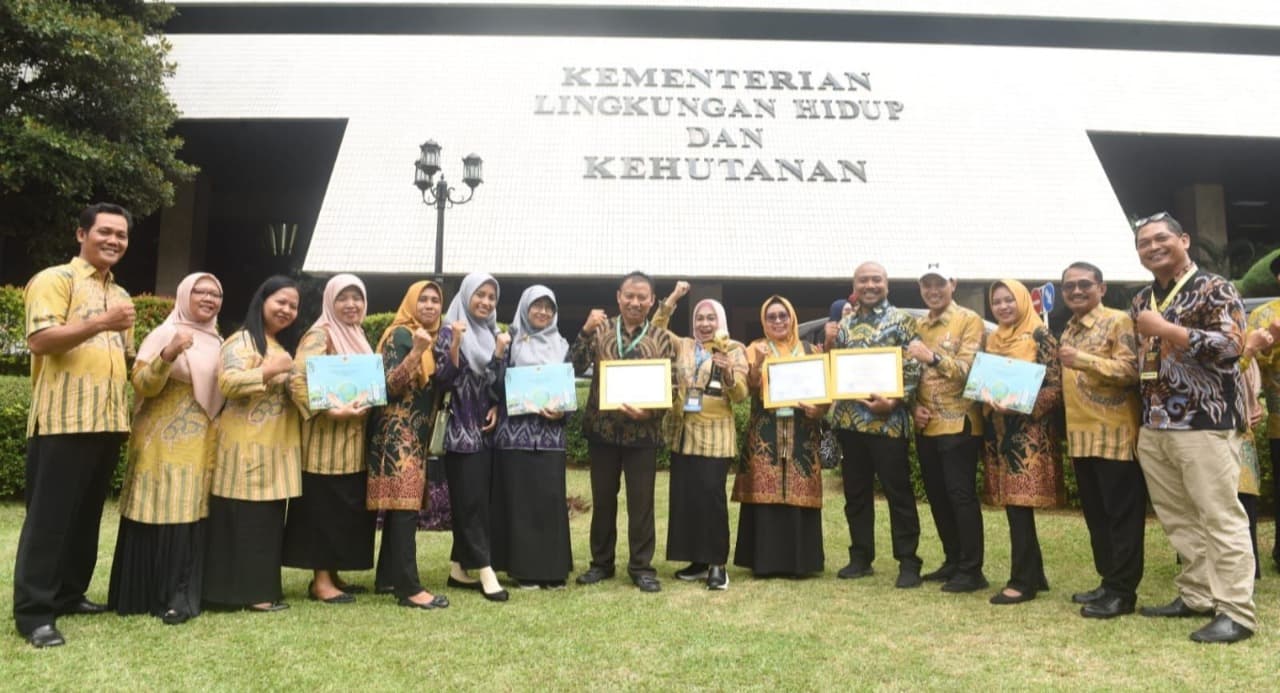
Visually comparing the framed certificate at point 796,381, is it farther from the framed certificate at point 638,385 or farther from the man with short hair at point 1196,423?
the man with short hair at point 1196,423

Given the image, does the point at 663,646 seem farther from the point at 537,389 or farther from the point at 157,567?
the point at 157,567

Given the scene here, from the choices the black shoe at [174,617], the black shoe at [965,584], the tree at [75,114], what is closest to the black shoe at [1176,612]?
the black shoe at [965,584]

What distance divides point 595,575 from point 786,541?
1.15 m

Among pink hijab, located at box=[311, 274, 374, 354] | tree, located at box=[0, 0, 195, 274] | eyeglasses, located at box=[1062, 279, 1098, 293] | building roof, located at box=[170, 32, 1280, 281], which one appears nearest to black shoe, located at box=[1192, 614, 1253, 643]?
eyeglasses, located at box=[1062, 279, 1098, 293]

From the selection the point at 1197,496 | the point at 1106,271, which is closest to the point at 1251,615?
the point at 1197,496

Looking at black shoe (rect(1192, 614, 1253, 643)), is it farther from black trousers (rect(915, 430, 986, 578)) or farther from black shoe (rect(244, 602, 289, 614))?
black shoe (rect(244, 602, 289, 614))

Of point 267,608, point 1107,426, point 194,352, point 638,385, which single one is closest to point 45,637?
Answer: point 267,608

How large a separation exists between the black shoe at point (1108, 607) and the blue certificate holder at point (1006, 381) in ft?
3.14

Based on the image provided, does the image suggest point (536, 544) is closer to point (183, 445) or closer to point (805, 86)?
point (183, 445)

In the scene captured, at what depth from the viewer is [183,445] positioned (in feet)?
11.6

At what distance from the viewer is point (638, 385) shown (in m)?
4.21

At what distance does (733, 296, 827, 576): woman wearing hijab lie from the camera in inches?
179

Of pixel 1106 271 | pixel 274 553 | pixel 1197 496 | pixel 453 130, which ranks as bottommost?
pixel 274 553

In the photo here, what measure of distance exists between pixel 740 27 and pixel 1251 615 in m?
19.5
